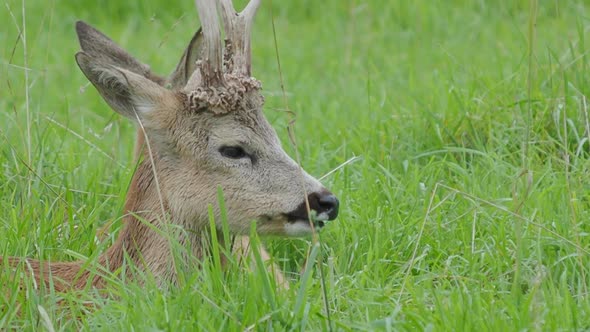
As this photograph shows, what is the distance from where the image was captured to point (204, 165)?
4.89m

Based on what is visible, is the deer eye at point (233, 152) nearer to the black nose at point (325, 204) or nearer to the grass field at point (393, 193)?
the black nose at point (325, 204)

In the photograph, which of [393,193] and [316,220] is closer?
[316,220]

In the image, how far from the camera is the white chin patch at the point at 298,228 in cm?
467

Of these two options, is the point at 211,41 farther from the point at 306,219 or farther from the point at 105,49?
the point at 105,49

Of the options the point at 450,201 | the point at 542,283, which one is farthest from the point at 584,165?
the point at 542,283

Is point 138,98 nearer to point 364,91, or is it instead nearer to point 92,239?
point 92,239

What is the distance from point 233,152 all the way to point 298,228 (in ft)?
1.40

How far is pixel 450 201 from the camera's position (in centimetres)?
548

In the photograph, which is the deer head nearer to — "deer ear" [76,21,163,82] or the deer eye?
the deer eye

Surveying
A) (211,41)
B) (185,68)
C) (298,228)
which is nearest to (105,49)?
(185,68)

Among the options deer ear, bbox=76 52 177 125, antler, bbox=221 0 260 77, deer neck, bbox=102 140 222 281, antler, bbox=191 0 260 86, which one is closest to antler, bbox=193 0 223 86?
antler, bbox=191 0 260 86

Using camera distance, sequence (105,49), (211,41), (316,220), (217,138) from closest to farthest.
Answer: (316,220) → (211,41) → (217,138) → (105,49)

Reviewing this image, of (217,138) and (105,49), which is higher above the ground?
A: (105,49)

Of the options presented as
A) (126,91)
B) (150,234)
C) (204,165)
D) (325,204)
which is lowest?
(150,234)
